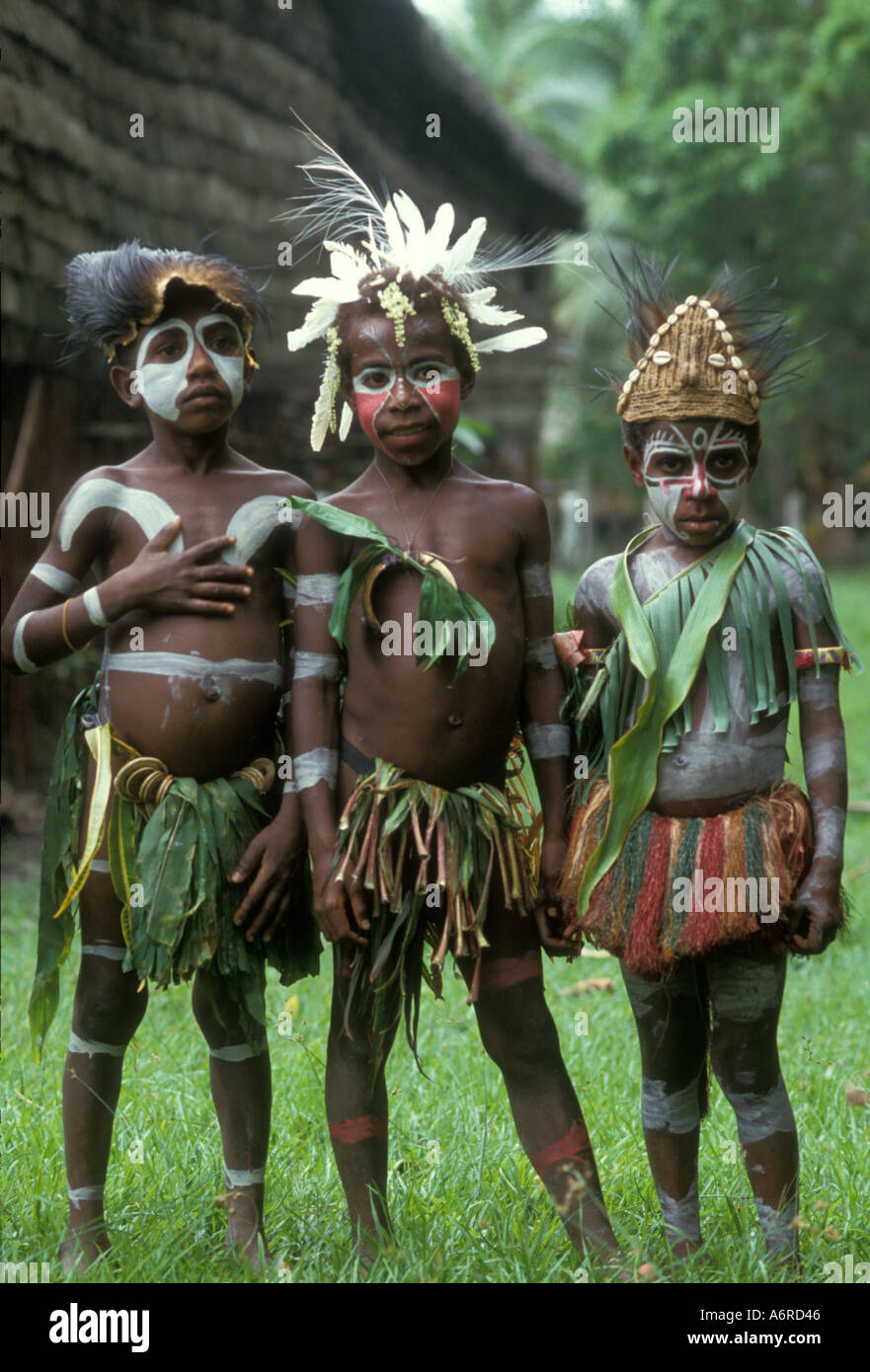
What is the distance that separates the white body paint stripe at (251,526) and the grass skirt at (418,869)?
55cm

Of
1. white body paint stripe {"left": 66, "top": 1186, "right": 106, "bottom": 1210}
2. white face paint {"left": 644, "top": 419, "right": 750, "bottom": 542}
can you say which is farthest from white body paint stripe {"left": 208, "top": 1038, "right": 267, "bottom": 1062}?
white face paint {"left": 644, "top": 419, "right": 750, "bottom": 542}

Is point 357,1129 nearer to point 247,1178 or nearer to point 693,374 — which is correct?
point 247,1178

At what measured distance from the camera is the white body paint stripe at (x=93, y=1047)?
3.14 metres

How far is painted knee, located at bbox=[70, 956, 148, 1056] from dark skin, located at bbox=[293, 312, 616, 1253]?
465 mm

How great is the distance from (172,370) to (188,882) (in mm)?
1087

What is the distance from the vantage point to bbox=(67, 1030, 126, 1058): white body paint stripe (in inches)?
124

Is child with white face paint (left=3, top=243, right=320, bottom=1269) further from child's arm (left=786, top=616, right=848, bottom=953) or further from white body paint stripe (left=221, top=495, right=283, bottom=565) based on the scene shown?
child's arm (left=786, top=616, right=848, bottom=953)

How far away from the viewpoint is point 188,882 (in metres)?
3.01

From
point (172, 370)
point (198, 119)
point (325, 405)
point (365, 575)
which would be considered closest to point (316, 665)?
point (365, 575)

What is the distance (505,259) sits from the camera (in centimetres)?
315

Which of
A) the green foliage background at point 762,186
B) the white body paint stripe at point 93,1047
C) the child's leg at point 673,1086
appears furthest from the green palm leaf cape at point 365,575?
the green foliage background at point 762,186

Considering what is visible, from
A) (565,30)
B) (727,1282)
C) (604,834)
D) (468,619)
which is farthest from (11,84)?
(565,30)

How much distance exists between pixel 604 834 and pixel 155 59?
19.2ft

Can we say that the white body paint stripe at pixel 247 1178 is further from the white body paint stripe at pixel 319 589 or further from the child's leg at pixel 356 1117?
the white body paint stripe at pixel 319 589
